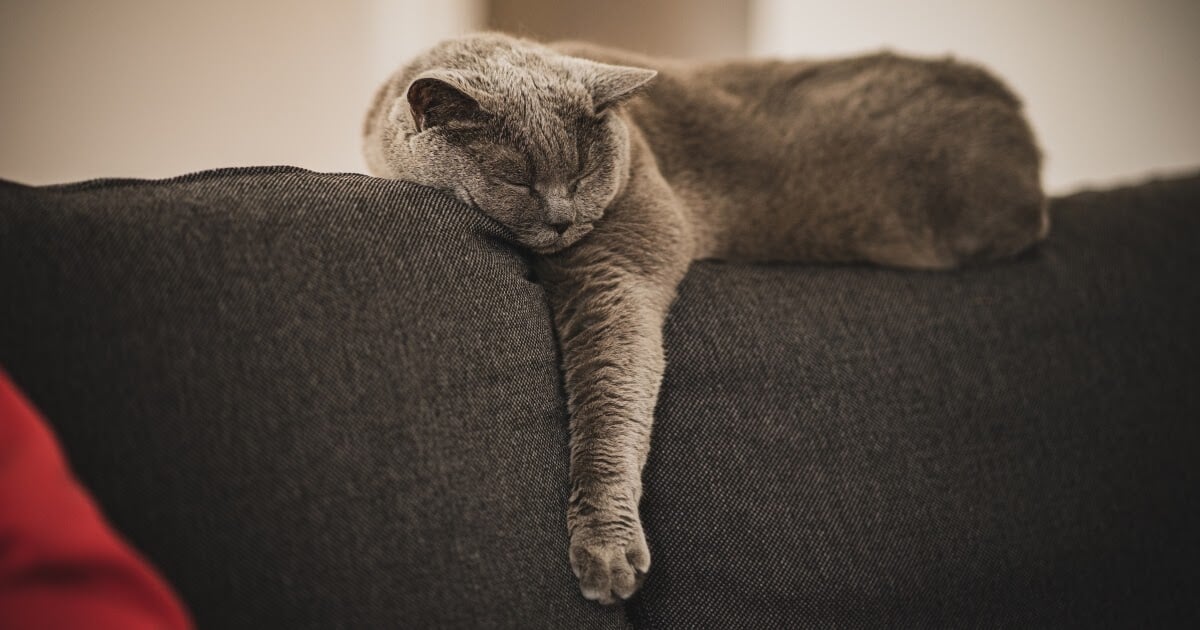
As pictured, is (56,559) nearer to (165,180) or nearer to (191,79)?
(165,180)

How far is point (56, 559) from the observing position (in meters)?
0.42

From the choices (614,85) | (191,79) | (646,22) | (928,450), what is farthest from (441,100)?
(646,22)

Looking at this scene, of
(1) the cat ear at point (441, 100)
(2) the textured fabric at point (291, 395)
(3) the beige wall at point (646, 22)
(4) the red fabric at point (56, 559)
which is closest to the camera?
(4) the red fabric at point (56, 559)

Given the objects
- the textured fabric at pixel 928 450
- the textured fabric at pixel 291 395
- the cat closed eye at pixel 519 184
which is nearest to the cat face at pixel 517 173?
the cat closed eye at pixel 519 184

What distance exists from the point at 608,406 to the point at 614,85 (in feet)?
1.39

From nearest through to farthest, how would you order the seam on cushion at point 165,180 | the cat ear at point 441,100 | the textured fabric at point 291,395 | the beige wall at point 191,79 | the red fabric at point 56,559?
1. the red fabric at point 56,559
2. the textured fabric at point 291,395
3. the seam on cushion at point 165,180
4. the cat ear at point 441,100
5. the beige wall at point 191,79

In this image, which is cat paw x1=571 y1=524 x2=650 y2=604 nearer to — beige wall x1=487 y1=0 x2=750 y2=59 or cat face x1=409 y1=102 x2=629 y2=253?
cat face x1=409 y1=102 x2=629 y2=253

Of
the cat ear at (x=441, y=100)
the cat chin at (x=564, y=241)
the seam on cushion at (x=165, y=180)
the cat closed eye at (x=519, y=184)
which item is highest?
the cat ear at (x=441, y=100)

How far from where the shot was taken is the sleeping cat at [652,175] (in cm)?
87

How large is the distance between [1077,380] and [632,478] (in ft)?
2.33

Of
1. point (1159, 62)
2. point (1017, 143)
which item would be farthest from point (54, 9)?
point (1159, 62)

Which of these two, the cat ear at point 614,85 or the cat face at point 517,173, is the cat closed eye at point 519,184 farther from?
the cat ear at point 614,85

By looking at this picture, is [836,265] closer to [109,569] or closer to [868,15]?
[109,569]

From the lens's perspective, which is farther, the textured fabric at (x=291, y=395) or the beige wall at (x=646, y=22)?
the beige wall at (x=646, y=22)
